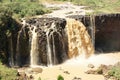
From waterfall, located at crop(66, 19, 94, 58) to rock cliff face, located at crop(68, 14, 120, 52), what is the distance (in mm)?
770

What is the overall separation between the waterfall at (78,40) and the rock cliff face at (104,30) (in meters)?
0.77

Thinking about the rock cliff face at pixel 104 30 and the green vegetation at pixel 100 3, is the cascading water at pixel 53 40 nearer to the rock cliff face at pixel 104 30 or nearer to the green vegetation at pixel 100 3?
the rock cliff face at pixel 104 30

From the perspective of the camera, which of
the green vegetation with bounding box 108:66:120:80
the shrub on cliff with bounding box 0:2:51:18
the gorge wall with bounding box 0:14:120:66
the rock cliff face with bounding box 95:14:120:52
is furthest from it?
the shrub on cliff with bounding box 0:2:51:18

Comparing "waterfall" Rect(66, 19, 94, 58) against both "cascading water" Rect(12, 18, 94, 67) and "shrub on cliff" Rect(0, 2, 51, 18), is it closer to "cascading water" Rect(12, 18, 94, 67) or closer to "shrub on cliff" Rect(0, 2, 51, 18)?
"cascading water" Rect(12, 18, 94, 67)

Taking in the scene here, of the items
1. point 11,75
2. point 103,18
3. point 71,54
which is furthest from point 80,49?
point 11,75

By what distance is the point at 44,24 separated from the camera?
32.4 metres

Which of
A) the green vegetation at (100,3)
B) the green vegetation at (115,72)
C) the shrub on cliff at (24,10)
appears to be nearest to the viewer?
the green vegetation at (115,72)

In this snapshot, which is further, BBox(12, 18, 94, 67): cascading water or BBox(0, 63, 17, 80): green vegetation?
BBox(12, 18, 94, 67): cascading water

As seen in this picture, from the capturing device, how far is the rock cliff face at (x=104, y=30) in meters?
35.2

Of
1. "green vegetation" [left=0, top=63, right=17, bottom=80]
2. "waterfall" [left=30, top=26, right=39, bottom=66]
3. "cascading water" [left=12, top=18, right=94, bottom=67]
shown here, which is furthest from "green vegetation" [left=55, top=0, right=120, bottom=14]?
"green vegetation" [left=0, top=63, right=17, bottom=80]

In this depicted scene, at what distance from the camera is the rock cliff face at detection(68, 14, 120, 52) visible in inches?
1387

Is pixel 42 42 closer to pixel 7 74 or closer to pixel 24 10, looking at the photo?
pixel 7 74

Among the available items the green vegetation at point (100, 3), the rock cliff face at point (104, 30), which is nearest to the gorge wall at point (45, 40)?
the rock cliff face at point (104, 30)

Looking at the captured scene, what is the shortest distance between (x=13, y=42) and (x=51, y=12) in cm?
961
